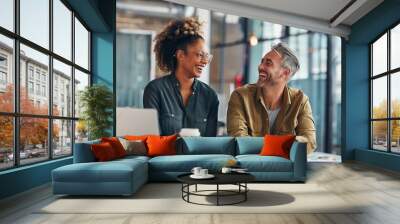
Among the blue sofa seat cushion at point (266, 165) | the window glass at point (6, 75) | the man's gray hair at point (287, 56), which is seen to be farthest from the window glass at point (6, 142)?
the man's gray hair at point (287, 56)

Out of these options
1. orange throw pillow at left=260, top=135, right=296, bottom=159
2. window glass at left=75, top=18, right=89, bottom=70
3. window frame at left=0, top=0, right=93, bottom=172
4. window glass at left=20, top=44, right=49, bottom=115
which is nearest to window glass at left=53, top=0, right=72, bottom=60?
window frame at left=0, top=0, right=93, bottom=172

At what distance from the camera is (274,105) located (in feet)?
26.2

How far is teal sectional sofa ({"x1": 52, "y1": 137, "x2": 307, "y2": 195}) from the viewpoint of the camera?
4398 mm

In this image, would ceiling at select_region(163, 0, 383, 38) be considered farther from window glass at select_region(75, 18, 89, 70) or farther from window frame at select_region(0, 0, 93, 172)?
window frame at select_region(0, 0, 93, 172)

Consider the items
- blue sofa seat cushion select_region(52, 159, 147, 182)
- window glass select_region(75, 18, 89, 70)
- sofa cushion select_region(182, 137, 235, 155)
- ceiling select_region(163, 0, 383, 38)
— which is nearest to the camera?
blue sofa seat cushion select_region(52, 159, 147, 182)

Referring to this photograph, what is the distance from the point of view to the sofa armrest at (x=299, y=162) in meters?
5.50

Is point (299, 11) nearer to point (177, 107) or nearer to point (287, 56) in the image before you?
point (287, 56)

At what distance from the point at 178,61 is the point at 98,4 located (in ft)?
6.61

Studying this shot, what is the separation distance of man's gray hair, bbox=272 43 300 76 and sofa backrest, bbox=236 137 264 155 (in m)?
2.51

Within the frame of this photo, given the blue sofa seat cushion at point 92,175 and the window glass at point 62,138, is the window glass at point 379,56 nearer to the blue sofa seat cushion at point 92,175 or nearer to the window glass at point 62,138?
the blue sofa seat cushion at point 92,175

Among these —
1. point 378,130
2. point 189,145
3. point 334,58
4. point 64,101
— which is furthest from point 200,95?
point 378,130

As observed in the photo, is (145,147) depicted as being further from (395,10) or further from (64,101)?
(395,10)

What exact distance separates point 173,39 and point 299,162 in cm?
398

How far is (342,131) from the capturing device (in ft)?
29.2
